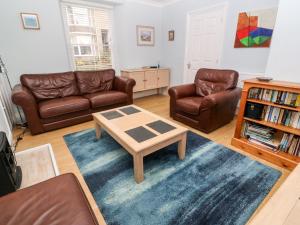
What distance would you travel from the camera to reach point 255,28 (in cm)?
274

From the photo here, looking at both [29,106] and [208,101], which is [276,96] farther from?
[29,106]

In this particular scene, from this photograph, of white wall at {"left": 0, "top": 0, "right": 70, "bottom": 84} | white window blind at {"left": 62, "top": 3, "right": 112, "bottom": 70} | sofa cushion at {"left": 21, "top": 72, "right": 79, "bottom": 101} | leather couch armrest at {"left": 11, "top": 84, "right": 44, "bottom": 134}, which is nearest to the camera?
leather couch armrest at {"left": 11, "top": 84, "right": 44, "bottom": 134}

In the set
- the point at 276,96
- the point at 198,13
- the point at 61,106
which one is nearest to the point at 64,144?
the point at 61,106

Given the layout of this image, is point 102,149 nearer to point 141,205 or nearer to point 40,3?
point 141,205

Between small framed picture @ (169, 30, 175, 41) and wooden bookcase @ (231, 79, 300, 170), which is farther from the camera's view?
small framed picture @ (169, 30, 175, 41)

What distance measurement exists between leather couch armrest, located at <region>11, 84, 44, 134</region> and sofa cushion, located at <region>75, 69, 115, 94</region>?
3.22ft

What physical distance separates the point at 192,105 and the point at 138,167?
4.68ft

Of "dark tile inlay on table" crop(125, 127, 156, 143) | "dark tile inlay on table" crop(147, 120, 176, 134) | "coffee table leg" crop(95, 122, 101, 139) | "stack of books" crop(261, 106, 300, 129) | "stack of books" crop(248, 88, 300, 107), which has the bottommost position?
"coffee table leg" crop(95, 122, 101, 139)

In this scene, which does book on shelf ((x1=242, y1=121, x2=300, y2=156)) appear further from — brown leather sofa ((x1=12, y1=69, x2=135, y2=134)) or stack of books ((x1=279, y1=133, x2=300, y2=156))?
brown leather sofa ((x1=12, y1=69, x2=135, y2=134))

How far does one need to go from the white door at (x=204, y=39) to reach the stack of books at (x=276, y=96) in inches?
61.3

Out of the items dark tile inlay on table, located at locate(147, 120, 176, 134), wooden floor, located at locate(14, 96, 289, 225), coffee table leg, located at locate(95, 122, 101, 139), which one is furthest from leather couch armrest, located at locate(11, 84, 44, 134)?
dark tile inlay on table, located at locate(147, 120, 176, 134)

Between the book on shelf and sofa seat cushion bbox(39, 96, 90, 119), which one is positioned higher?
sofa seat cushion bbox(39, 96, 90, 119)

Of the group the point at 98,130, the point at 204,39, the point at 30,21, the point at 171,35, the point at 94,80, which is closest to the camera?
the point at 98,130

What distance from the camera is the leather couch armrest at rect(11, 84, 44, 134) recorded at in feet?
7.72
